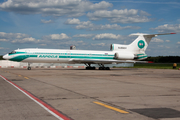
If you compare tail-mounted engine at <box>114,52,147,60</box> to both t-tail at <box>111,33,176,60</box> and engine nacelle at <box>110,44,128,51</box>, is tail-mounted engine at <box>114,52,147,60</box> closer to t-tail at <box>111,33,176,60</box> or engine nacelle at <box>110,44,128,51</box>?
t-tail at <box>111,33,176,60</box>

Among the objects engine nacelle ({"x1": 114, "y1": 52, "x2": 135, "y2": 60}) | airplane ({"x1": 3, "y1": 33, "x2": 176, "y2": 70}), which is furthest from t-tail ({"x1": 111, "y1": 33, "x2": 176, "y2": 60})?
engine nacelle ({"x1": 114, "y1": 52, "x2": 135, "y2": 60})

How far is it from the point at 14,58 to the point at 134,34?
23.3 metres

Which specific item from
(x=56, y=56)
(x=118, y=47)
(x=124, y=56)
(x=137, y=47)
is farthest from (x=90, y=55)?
(x=137, y=47)

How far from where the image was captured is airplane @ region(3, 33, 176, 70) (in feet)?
126

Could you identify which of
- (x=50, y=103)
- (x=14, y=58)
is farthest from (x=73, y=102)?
(x=14, y=58)

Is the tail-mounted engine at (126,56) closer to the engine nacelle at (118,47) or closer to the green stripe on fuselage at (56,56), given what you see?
the engine nacelle at (118,47)

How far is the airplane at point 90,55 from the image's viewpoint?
38.3 m

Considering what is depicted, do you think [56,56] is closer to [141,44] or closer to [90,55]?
[90,55]

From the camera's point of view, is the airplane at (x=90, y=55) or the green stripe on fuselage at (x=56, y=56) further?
the airplane at (x=90, y=55)

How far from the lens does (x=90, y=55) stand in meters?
42.4

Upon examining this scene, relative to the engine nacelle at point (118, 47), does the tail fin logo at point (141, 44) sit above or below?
above

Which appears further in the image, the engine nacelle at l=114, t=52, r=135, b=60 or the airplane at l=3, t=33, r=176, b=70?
the engine nacelle at l=114, t=52, r=135, b=60

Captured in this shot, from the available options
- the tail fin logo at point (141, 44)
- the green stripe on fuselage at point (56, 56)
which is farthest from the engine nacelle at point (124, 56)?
the tail fin logo at point (141, 44)

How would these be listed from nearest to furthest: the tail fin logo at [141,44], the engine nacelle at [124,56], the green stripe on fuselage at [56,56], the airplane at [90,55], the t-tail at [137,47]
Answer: the green stripe on fuselage at [56,56] < the airplane at [90,55] < the engine nacelle at [124,56] < the t-tail at [137,47] < the tail fin logo at [141,44]
